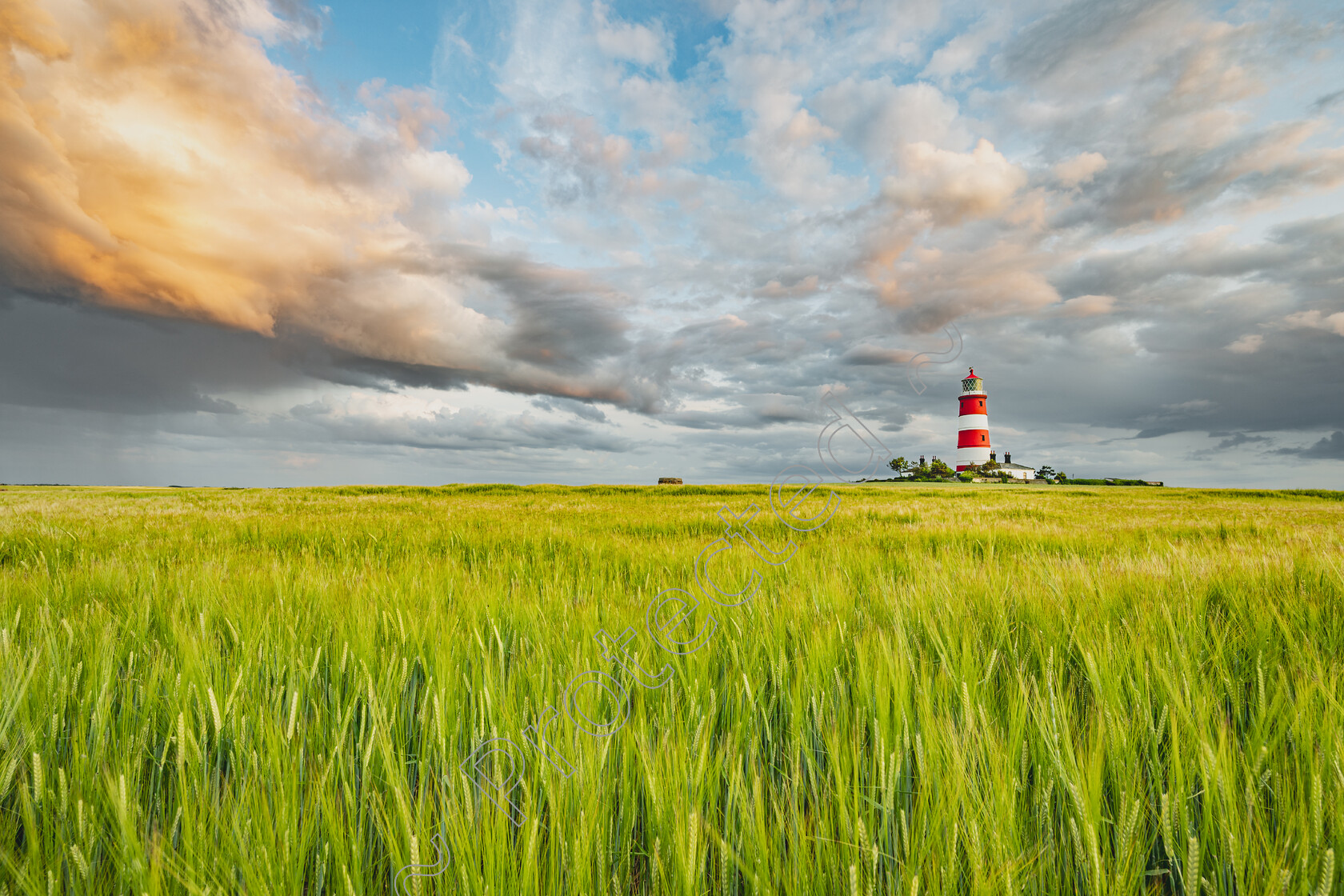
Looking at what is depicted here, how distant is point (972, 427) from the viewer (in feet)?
165

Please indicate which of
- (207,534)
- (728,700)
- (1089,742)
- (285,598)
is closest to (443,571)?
(285,598)

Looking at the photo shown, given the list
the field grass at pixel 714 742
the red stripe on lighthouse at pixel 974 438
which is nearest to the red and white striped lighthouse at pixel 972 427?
the red stripe on lighthouse at pixel 974 438

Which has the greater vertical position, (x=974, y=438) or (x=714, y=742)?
(x=974, y=438)

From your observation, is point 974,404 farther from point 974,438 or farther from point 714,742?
point 714,742

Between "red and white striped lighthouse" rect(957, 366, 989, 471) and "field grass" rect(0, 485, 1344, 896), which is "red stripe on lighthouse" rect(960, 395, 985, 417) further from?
"field grass" rect(0, 485, 1344, 896)

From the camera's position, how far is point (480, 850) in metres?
1.03

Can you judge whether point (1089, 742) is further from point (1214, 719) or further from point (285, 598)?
point (285, 598)

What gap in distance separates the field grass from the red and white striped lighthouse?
52.0 metres

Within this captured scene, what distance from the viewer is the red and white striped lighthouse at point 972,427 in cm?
4888

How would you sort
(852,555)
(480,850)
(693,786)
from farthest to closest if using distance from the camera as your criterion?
(852,555) < (693,786) < (480,850)

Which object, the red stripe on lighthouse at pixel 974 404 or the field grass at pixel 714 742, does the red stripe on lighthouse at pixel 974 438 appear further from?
the field grass at pixel 714 742

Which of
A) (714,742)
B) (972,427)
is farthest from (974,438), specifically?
(714,742)

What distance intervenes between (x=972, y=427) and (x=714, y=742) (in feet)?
184

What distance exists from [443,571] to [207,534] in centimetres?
451
